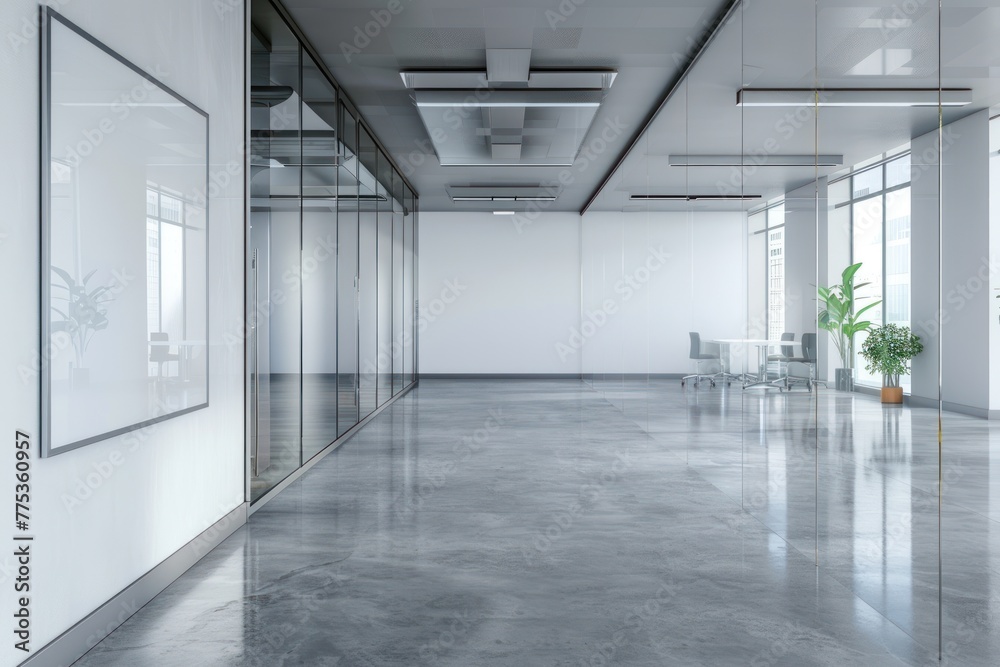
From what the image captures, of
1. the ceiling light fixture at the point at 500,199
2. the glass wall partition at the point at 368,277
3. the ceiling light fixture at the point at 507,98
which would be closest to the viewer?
the ceiling light fixture at the point at 507,98

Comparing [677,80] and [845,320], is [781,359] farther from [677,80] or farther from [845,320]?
[677,80]

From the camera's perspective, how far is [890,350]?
304 cm

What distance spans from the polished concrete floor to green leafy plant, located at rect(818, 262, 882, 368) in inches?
10.4

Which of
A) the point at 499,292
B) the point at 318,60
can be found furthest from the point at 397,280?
the point at 318,60

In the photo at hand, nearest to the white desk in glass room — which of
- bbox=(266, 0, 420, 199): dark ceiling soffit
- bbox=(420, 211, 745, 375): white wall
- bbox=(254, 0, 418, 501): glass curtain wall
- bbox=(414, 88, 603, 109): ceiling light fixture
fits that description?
bbox=(254, 0, 418, 501): glass curtain wall

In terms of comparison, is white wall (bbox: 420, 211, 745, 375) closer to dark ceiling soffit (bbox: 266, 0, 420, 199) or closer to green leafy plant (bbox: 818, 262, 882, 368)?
dark ceiling soffit (bbox: 266, 0, 420, 199)

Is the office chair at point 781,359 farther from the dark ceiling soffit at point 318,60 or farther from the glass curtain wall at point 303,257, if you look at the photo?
the dark ceiling soffit at point 318,60

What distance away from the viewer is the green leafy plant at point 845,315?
11.1 feet

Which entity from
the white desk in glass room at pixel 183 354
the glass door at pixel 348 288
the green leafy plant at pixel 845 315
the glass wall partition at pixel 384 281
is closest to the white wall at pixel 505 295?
the glass wall partition at pixel 384 281

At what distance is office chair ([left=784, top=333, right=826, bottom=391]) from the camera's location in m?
3.91

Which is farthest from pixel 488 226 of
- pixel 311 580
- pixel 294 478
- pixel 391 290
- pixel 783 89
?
pixel 311 580

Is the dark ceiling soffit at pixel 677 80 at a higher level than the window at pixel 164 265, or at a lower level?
higher

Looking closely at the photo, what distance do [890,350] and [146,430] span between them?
3412 millimetres

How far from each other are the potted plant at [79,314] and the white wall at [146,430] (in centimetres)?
13
